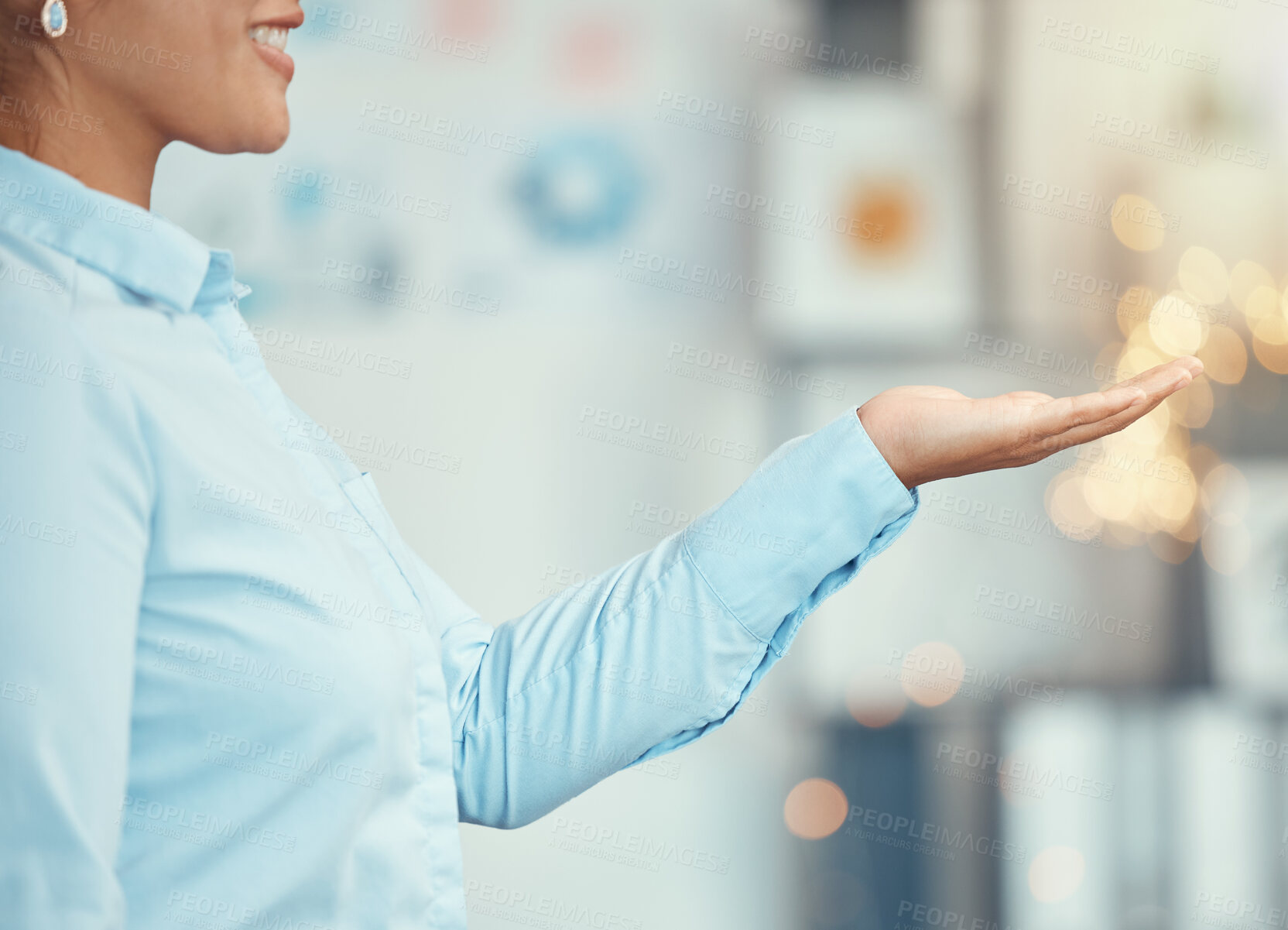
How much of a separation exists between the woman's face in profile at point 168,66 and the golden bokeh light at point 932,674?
137cm

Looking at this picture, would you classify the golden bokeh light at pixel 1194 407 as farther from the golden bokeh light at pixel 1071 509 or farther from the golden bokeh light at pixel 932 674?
the golden bokeh light at pixel 932 674

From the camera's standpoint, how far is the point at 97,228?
1.72 ft

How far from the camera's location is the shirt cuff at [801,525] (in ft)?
1.96

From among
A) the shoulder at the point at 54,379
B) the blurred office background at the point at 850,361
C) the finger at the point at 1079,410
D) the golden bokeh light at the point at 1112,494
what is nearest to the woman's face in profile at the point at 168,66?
→ the shoulder at the point at 54,379

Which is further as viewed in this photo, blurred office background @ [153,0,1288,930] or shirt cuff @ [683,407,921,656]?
blurred office background @ [153,0,1288,930]

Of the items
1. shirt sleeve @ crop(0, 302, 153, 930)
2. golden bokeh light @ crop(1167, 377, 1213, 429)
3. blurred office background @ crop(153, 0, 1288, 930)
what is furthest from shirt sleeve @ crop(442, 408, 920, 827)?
golden bokeh light @ crop(1167, 377, 1213, 429)

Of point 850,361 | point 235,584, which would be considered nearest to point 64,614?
point 235,584

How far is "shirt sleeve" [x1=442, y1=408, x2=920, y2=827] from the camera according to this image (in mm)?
606

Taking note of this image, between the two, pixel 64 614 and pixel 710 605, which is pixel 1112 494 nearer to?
pixel 710 605

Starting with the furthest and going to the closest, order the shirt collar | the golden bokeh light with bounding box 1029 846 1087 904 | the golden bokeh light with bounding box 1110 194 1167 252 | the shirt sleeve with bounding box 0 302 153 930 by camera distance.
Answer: the golden bokeh light with bounding box 1110 194 1167 252, the golden bokeh light with bounding box 1029 846 1087 904, the shirt collar, the shirt sleeve with bounding box 0 302 153 930

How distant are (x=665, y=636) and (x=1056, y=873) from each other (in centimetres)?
136

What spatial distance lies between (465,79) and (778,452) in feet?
4.57

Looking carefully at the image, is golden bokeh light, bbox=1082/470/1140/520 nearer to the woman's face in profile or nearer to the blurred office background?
the blurred office background

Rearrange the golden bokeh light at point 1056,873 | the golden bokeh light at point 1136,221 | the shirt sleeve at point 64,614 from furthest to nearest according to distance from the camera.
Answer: the golden bokeh light at point 1136,221 → the golden bokeh light at point 1056,873 → the shirt sleeve at point 64,614
